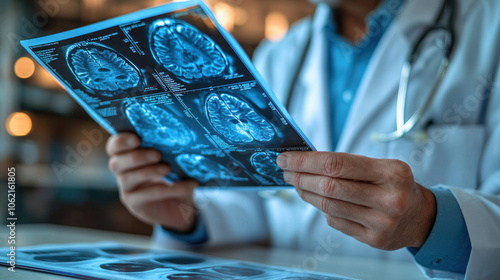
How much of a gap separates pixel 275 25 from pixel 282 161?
8.66 feet

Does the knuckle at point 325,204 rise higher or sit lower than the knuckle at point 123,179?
lower

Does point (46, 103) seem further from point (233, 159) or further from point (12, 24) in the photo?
point (233, 159)

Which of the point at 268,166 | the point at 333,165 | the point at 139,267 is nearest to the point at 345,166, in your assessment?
the point at 333,165

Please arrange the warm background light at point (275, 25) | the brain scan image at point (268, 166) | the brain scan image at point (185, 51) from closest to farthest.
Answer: the brain scan image at point (185, 51) → the brain scan image at point (268, 166) → the warm background light at point (275, 25)

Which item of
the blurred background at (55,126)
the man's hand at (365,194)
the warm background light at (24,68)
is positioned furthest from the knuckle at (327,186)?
the warm background light at (24,68)

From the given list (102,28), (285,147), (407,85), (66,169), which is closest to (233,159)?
(285,147)

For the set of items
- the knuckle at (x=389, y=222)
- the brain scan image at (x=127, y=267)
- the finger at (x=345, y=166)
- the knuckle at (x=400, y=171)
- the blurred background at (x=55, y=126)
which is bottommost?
the knuckle at (x=389, y=222)

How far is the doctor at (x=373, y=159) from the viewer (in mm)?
586

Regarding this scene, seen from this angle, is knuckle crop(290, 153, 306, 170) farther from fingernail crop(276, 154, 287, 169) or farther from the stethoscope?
the stethoscope

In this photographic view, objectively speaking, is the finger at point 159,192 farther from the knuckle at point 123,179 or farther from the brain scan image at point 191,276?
the brain scan image at point 191,276

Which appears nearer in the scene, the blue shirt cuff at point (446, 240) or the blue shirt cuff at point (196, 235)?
the blue shirt cuff at point (446, 240)

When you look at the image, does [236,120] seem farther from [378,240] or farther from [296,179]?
[378,240]

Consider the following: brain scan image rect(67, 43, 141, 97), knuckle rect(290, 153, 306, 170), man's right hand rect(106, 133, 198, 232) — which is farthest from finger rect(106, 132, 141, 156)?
knuckle rect(290, 153, 306, 170)

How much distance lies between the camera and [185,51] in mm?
576
